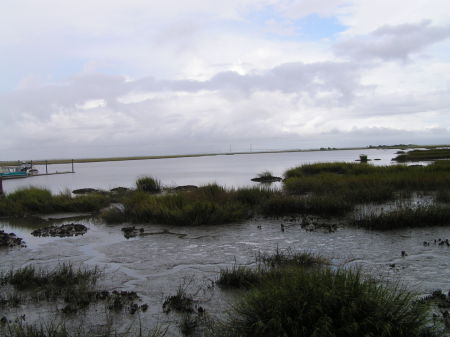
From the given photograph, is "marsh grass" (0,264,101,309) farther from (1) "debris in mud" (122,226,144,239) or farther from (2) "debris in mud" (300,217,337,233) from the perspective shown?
(2) "debris in mud" (300,217,337,233)

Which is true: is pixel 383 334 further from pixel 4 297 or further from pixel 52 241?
pixel 52 241

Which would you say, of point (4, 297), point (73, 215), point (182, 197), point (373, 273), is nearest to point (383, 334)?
point (373, 273)

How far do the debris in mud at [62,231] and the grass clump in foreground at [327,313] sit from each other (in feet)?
30.7

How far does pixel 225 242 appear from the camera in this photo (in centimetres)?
1051

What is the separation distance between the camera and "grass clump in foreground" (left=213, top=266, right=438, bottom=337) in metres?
4.10

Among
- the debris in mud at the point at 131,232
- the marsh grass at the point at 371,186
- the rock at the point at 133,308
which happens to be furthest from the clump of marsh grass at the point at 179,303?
the marsh grass at the point at 371,186

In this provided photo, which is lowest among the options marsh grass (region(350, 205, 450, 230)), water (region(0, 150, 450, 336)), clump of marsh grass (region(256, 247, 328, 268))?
water (region(0, 150, 450, 336))

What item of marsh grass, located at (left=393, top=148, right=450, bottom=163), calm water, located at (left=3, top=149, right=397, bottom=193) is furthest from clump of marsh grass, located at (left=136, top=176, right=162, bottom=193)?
marsh grass, located at (left=393, top=148, right=450, bottom=163)

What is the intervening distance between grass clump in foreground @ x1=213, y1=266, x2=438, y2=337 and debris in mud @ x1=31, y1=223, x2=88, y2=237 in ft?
30.7

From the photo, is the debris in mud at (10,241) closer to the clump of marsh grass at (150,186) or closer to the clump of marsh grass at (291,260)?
the clump of marsh grass at (291,260)

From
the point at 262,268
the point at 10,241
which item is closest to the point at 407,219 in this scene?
the point at 262,268

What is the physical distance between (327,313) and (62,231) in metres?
10.8

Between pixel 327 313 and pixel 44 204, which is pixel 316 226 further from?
pixel 44 204

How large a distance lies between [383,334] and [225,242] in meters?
6.86
